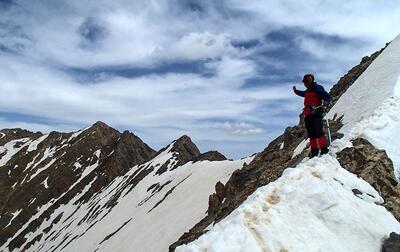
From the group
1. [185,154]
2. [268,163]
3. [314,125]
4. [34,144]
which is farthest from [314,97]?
[34,144]

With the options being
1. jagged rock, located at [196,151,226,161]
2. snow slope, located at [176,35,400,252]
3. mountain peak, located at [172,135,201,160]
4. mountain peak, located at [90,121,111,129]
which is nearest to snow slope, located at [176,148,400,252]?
snow slope, located at [176,35,400,252]

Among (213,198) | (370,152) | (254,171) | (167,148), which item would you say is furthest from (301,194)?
(167,148)

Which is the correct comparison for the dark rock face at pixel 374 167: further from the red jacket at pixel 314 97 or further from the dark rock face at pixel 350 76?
the dark rock face at pixel 350 76

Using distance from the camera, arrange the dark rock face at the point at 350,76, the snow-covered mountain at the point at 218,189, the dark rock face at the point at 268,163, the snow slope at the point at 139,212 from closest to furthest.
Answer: the snow-covered mountain at the point at 218,189, the dark rock face at the point at 268,163, the dark rock face at the point at 350,76, the snow slope at the point at 139,212

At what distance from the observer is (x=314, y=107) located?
16.4 meters

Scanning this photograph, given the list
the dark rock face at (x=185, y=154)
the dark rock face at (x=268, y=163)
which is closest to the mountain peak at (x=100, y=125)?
the dark rock face at (x=185, y=154)

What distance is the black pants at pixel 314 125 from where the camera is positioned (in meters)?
16.1

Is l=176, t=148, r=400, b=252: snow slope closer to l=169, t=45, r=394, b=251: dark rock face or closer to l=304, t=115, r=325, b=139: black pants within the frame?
l=304, t=115, r=325, b=139: black pants

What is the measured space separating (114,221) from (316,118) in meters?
65.5

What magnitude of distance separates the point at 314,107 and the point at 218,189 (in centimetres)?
2079

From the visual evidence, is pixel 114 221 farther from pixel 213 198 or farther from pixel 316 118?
pixel 316 118

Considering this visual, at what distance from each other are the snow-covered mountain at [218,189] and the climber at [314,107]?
32.2 inches

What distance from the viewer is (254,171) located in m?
31.1

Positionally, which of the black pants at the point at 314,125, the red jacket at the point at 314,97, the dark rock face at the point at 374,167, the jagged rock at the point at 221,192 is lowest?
the jagged rock at the point at 221,192
